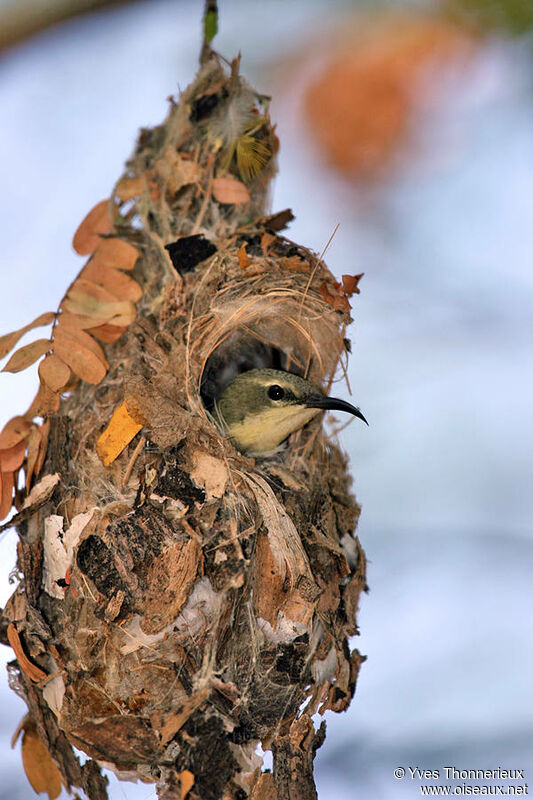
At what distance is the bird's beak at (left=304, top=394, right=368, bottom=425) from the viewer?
129 inches

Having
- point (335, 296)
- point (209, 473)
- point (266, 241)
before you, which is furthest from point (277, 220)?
point (209, 473)

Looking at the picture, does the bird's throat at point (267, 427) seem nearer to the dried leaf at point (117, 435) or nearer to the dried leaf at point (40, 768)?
the dried leaf at point (117, 435)

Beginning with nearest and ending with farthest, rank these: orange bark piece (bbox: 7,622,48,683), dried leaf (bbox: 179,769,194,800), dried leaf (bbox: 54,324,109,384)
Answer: dried leaf (bbox: 179,769,194,800) → orange bark piece (bbox: 7,622,48,683) → dried leaf (bbox: 54,324,109,384)

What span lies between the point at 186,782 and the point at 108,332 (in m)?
1.62

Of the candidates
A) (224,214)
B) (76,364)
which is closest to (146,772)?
(76,364)

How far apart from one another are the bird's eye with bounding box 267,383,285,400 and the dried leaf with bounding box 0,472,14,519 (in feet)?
3.73

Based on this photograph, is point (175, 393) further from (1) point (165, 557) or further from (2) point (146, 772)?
(2) point (146, 772)

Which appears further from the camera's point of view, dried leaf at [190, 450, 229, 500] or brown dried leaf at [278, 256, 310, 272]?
brown dried leaf at [278, 256, 310, 272]

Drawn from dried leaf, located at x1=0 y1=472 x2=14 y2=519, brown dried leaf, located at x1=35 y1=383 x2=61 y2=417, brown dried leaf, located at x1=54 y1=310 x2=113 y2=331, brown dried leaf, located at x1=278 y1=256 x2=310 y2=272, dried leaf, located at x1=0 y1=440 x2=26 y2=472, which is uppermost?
brown dried leaf, located at x1=278 y1=256 x2=310 y2=272

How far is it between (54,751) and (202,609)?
0.83m

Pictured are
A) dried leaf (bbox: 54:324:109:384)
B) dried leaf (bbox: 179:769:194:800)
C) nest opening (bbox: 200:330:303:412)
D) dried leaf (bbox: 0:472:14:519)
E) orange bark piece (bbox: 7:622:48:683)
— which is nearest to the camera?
dried leaf (bbox: 179:769:194:800)

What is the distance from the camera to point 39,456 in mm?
2918

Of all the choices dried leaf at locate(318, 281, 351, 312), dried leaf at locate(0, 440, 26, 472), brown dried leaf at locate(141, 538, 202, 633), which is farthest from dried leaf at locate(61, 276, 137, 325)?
brown dried leaf at locate(141, 538, 202, 633)

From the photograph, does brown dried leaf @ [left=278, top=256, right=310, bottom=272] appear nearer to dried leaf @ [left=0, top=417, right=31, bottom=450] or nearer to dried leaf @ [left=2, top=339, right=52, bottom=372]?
dried leaf @ [left=2, top=339, right=52, bottom=372]
